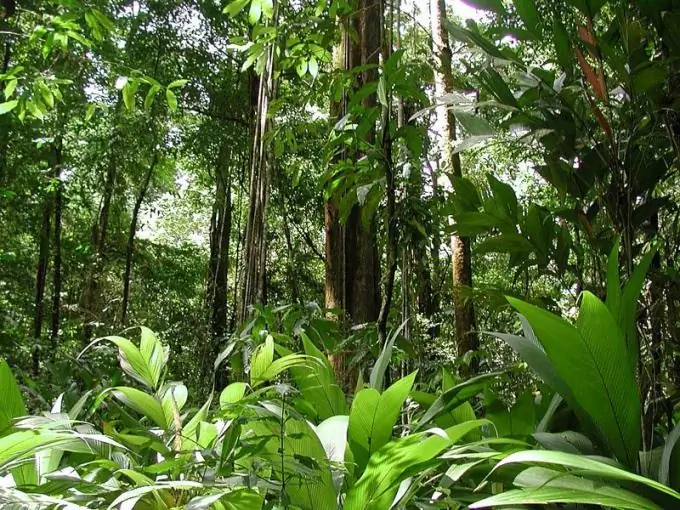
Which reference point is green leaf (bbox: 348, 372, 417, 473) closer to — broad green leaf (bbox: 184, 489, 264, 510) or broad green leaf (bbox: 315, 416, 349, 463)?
broad green leaf (bbox: 315, 416, 349, 463)

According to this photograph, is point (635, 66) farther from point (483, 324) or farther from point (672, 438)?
point (483, 324)

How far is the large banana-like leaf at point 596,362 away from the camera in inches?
34.9

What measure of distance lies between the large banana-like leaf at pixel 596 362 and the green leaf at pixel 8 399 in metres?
1.00

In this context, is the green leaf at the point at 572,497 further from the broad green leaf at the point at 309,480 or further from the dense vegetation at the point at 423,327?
the broad green leaf at the point at 309,480

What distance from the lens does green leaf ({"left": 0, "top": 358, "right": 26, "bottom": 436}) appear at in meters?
1.15

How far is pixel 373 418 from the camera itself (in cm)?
109

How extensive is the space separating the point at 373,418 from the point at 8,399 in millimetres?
741

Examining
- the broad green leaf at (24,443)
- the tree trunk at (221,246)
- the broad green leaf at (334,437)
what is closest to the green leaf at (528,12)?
the broad green leaf at (334,437)

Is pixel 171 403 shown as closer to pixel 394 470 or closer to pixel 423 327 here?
pixel 394 470

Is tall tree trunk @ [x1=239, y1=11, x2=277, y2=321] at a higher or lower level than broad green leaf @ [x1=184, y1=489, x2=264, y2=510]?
higher

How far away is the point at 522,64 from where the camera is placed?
1399mm

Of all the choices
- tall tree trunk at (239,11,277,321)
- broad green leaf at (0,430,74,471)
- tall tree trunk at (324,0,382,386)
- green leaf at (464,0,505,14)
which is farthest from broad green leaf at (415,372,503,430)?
tall tree trunk at (324,0,382,386)

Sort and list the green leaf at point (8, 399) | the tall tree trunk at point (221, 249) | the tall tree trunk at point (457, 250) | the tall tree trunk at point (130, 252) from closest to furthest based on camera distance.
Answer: the green leaf at point (8, 399)
the tall tree trunk at point (457, 250)
the tall tree trunk at point (221, 249)
the tall tree trunk at point (130, 252)

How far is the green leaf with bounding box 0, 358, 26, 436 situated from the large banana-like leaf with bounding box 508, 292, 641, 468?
1.00m
